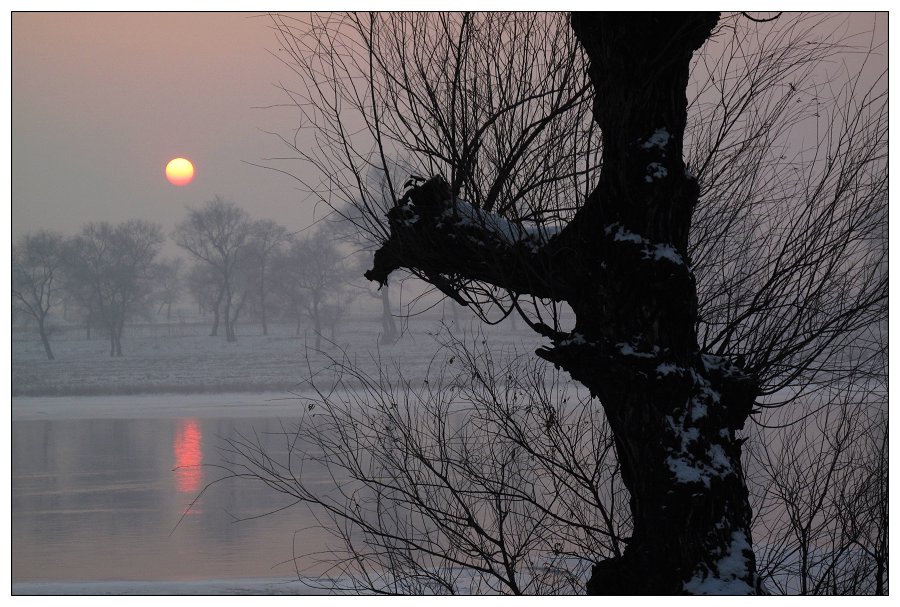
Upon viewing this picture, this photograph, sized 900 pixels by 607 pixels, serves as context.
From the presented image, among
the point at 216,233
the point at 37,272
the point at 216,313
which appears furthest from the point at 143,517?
the point at 216,233

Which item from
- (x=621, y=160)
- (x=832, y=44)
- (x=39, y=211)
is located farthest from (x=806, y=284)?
(x=39, y=211)

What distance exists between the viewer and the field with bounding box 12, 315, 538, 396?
40375 millimetres

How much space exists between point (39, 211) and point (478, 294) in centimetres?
5834

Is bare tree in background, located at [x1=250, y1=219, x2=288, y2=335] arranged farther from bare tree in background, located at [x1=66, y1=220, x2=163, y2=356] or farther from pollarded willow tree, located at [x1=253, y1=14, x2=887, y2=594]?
pollarded willow tree, located at [x1=253, y1=14, x2=887, y2=594]

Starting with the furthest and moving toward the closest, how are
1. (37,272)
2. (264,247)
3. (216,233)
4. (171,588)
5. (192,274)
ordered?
(216,233) → (264,247) → (192,274) → (37,272) → (171,588)

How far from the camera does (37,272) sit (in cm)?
5591

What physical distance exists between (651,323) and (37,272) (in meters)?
57.7

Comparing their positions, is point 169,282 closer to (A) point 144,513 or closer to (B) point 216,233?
(B) point 216,233

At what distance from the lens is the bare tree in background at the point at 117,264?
5591 cm

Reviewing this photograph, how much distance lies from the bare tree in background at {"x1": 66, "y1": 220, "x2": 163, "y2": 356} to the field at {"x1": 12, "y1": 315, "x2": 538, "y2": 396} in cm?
185

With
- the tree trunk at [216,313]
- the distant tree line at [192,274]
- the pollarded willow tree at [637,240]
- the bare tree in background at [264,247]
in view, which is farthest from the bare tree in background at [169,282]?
the pollarded willow tree at [637,240]

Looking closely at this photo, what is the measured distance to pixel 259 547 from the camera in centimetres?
1274

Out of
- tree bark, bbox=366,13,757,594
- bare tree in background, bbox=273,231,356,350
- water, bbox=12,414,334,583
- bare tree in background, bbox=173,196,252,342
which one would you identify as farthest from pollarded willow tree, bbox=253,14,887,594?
bare tree in background, bbox=173,196,252,342
